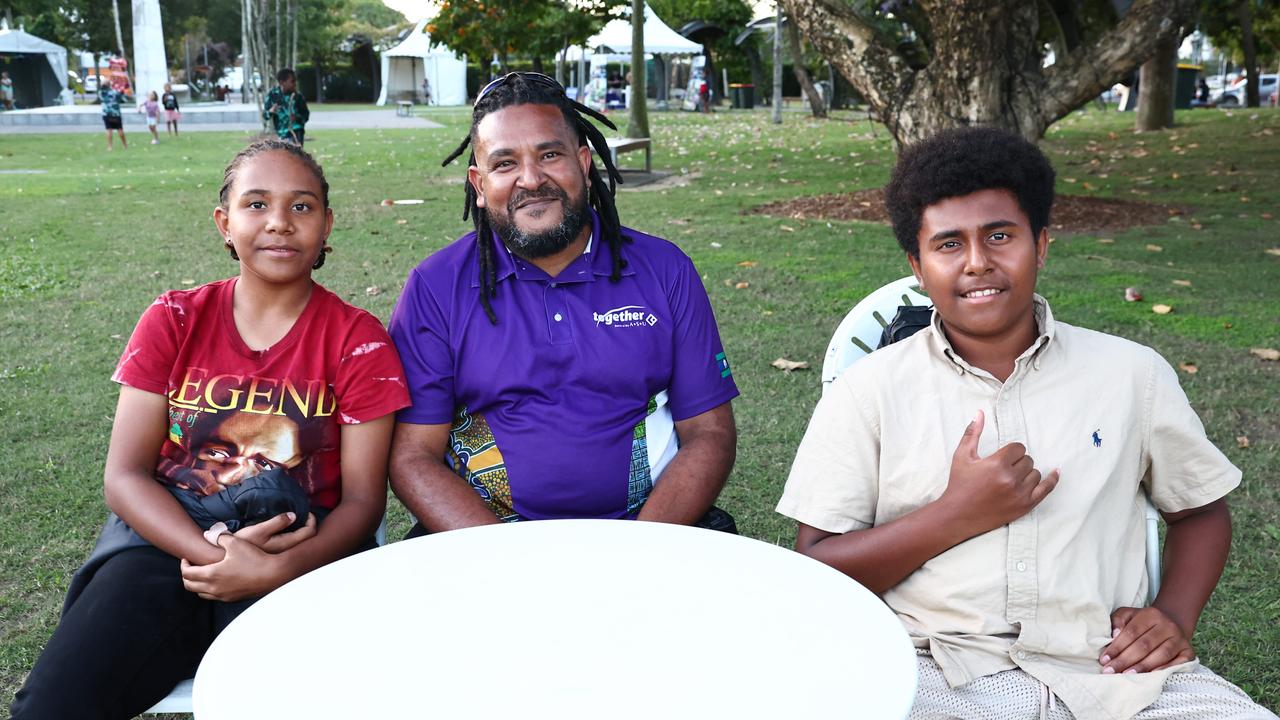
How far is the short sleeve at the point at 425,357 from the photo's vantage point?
258cm

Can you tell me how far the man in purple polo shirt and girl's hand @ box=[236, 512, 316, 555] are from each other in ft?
0.88

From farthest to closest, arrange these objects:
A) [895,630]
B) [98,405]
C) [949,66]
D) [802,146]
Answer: [802,146]
[949,66]
[98,405]
[895,630]

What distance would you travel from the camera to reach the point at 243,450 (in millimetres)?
2459

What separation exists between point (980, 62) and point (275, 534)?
8.33 m

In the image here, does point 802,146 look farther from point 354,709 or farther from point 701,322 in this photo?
point 354,709

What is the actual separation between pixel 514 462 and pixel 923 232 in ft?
3.52

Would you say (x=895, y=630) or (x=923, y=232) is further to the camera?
(x=923, y=232)

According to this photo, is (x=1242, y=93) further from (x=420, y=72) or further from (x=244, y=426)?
(x=244, y=426)

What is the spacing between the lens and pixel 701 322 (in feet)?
8.84

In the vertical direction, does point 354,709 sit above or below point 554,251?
below

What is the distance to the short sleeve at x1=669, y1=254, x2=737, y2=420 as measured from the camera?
2680mm

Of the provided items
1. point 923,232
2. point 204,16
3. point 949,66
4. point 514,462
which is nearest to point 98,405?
point 514,462

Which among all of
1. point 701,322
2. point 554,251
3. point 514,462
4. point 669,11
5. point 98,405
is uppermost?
point 669,11

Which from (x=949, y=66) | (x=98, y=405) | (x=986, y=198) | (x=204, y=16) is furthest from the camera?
(x=204, y=16)
